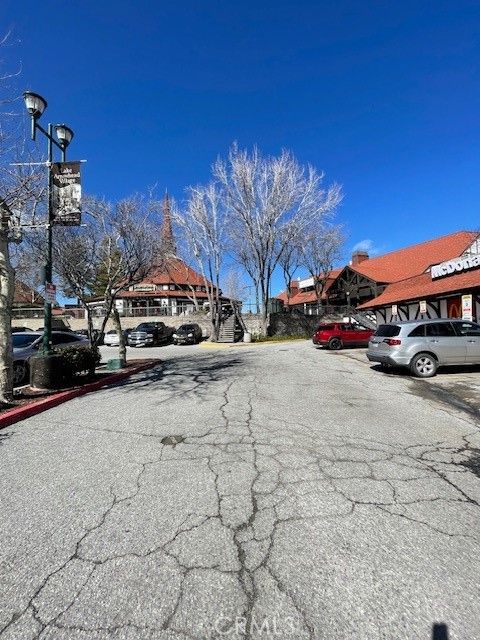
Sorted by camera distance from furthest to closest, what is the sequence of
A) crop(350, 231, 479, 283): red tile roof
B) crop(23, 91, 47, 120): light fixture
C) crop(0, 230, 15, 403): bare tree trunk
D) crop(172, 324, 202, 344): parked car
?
1. crop(350, 231, 479, 283): red tile roof
2. crop(172, 324, 202, 344): parked car
3. crop(23, 91, 47, 120): light fixture
4. crop(0, 230, 15, 403): bare tree trunk

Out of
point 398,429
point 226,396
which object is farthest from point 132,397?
point 398,429

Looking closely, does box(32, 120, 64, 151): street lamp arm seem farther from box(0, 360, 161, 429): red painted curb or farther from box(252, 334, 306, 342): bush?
box(252, 334, 306, 342): bush

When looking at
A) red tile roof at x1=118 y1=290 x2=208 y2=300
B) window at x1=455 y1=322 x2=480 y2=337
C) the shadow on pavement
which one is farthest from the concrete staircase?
window at x1=455 y1=322 x2=480 y2=337

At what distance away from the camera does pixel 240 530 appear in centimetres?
281

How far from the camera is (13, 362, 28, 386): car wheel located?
10398 millimetres

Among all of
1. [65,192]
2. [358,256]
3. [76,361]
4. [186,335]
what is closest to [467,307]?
[76,361]

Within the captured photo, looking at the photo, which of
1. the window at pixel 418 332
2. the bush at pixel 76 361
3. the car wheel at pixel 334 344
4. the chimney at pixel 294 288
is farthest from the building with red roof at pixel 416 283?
the bush at pixel 76 361

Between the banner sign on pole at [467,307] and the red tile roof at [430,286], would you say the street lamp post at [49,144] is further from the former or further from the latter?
the red tile roof at [430,286]

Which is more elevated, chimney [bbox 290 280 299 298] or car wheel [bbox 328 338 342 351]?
chimney [bbox 290 280 299 298]

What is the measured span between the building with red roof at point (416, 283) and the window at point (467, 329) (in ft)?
9.80

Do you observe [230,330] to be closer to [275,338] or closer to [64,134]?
[275,338]

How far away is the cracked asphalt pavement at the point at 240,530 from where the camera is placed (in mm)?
2008

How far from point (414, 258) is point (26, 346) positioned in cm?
3696

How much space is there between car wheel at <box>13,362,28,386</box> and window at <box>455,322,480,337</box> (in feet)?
44.2
